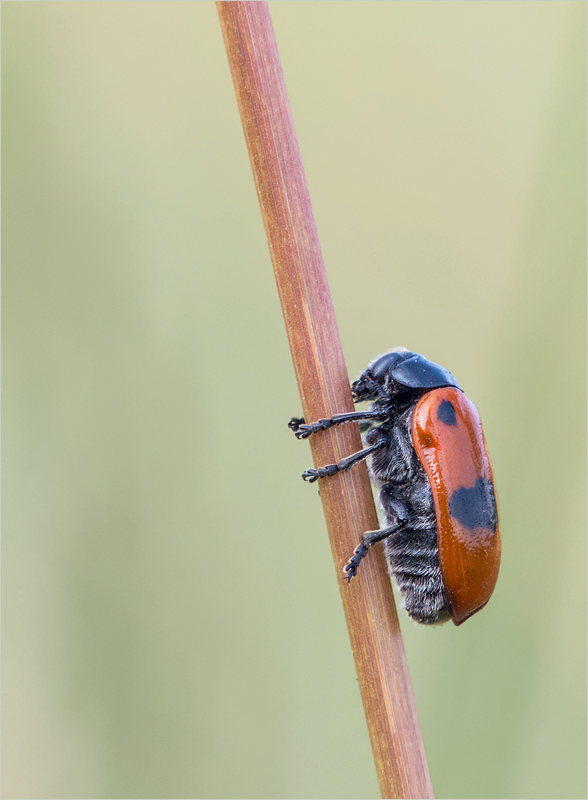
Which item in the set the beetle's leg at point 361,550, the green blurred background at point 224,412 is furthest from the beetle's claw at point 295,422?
the green blurred background at point 224,412

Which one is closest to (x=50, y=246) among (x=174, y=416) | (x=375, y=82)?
(x=174, y=416)

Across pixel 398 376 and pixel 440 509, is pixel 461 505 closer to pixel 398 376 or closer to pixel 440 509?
pixel 440 509

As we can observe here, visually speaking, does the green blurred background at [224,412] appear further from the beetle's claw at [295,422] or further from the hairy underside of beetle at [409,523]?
the beetle's claw at [295,422]

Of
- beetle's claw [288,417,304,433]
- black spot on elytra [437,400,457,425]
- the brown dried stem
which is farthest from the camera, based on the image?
black spot on elytra [437,400,457,425]

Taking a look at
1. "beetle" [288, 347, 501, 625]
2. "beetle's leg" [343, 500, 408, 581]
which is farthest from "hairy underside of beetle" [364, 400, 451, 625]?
"beetle's leg" [343, 500, 408, 581]

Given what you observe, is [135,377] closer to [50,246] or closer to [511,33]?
[50,246]

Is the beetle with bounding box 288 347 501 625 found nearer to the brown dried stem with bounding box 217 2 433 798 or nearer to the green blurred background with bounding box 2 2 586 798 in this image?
the green blurred background with bounding box 2 2 586 798
